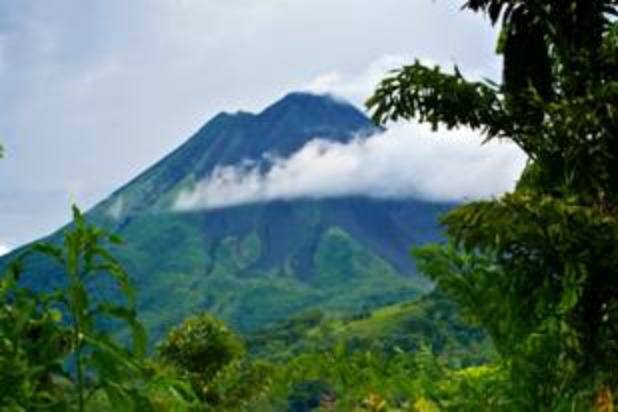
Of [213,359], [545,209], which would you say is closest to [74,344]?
[545,209]

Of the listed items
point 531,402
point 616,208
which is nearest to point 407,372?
point 531,402

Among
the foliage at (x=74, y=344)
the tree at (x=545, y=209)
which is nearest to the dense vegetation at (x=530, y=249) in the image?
the tree at (x=545, y=209)

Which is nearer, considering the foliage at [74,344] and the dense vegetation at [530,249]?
the foliage at [74,344]

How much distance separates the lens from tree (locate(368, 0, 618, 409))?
9.72m

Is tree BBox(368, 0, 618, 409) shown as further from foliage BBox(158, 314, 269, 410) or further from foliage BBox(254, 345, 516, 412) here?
foliage BBox(158, 314, 269, 410)

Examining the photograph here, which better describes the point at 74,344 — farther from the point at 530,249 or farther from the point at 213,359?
the point at 213,359

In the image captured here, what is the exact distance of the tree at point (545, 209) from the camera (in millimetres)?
9719

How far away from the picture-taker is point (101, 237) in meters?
2.94

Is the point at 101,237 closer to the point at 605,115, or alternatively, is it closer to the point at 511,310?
the point at 511,310

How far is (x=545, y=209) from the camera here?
381 inches

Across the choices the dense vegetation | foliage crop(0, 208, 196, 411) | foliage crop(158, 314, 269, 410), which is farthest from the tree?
foliage crop(158, 314, 269, 410)

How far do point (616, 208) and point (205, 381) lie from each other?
49407mm

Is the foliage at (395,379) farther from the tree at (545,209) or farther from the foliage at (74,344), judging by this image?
the foliage at (74,344)

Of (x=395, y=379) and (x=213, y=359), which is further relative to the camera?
(x=213, y=359)
